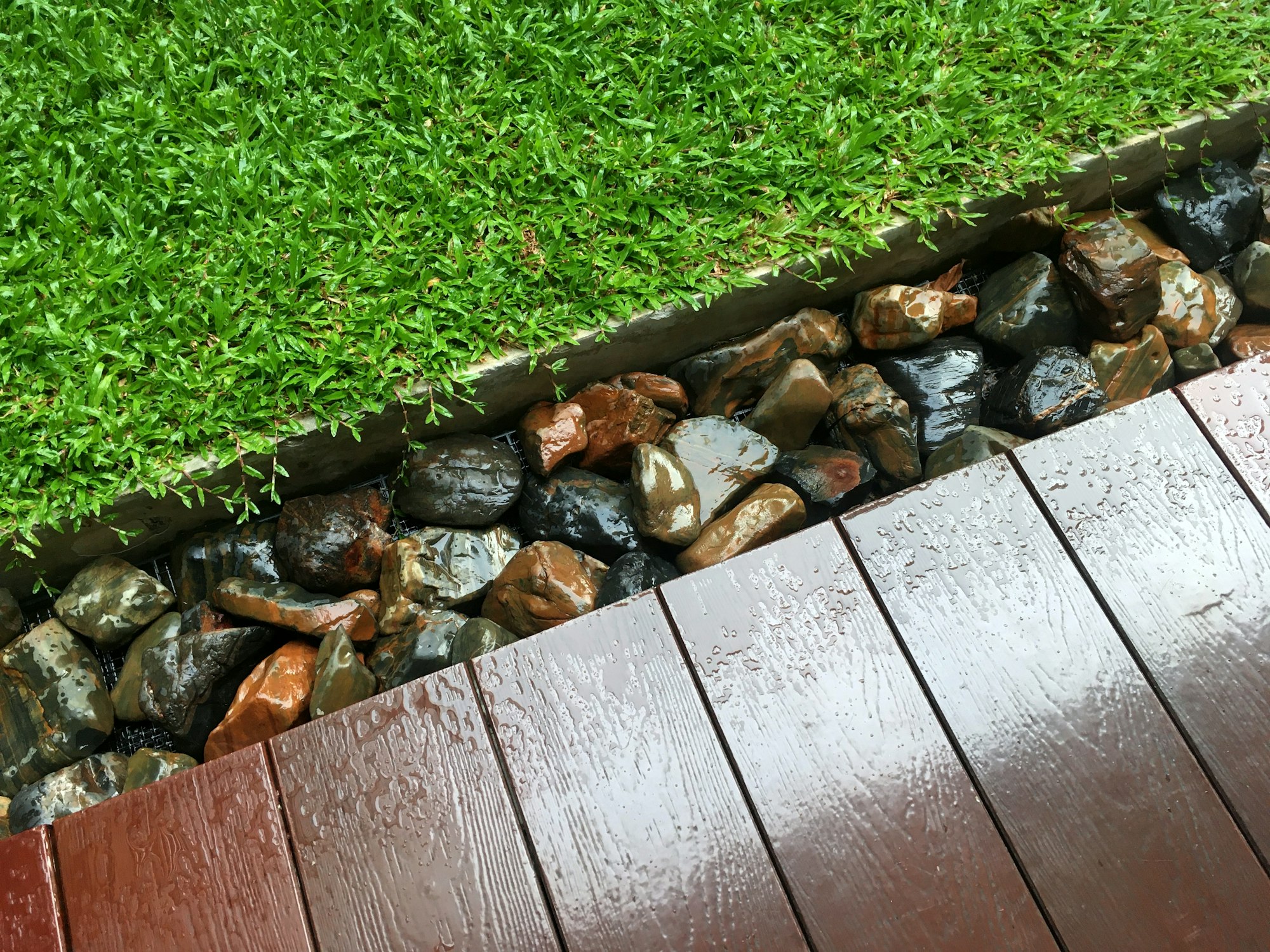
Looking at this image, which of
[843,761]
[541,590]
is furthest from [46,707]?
[843,761]

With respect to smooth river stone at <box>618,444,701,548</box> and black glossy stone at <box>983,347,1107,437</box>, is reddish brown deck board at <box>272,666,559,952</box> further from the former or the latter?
black glossy stone at <box>983,347,1107,437</box>

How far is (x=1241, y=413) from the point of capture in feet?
6.77

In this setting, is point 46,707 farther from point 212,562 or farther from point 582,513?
point 582,513

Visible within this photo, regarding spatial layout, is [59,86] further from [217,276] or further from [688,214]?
[688,214]

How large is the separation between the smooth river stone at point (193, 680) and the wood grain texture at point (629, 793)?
29.2 inches

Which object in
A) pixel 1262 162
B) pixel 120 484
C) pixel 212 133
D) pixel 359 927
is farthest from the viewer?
pixel 1262 162

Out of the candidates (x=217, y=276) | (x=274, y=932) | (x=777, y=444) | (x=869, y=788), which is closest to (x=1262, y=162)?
(x=777, y=444)

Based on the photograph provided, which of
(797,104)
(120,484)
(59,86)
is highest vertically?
(59,86)

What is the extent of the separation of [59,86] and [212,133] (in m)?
0.53

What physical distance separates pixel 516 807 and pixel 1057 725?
117 centimetres

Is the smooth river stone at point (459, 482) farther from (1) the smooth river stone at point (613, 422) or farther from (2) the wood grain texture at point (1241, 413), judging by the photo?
(2) the wood grain texture at point (1241, 413)

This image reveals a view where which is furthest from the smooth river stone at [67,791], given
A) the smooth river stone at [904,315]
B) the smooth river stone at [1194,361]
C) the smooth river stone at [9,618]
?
the smooth river stone at [1194,361]

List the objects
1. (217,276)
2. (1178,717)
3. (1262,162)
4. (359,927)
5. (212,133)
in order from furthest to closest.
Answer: (1262,162) < (212,133) < (217,276) < (1178,717) < (359,927)

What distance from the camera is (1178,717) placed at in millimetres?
1803
